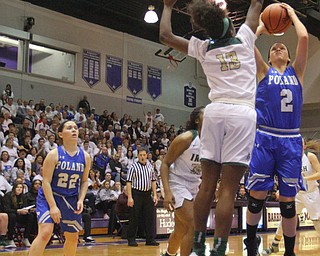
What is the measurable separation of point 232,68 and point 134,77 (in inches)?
768

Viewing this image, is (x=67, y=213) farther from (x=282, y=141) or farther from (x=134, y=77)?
(x=134, y=77)

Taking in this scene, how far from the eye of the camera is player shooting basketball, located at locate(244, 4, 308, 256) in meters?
4.72

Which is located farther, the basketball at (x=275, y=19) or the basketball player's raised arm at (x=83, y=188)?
the basketball player's raised arm at (x=83, y=188)

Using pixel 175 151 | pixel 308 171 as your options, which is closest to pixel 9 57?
pixel 308 171

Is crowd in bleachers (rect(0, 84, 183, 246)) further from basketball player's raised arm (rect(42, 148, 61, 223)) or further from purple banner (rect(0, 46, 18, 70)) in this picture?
basketball player's raised arm (rect(42, 148, 61, 223))

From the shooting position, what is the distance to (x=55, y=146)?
14672 millimetres

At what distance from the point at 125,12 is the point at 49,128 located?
739cm

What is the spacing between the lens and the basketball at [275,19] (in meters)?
4.50

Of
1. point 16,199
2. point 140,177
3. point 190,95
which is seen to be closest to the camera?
point 16,199

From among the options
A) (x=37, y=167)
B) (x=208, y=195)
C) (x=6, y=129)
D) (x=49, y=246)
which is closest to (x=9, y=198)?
(x=49, y=246)

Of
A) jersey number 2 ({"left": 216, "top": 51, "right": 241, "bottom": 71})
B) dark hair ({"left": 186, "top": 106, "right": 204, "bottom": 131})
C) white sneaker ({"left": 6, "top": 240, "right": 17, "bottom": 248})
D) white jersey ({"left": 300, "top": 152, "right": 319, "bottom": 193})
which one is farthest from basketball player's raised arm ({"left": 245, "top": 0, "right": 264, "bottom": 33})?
white sneaker ({"left": 6, "top": 240, "right": 17, "bottom": 248})

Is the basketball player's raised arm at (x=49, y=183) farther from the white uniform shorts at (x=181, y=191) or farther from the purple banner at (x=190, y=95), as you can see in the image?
the purple banner at (x=190, y=95)

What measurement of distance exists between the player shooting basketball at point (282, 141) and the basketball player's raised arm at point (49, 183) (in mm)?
1986

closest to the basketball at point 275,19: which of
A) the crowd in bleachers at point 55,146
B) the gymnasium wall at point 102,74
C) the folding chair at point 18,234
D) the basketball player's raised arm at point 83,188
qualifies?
the basketball player's raised arm at point 83,188
